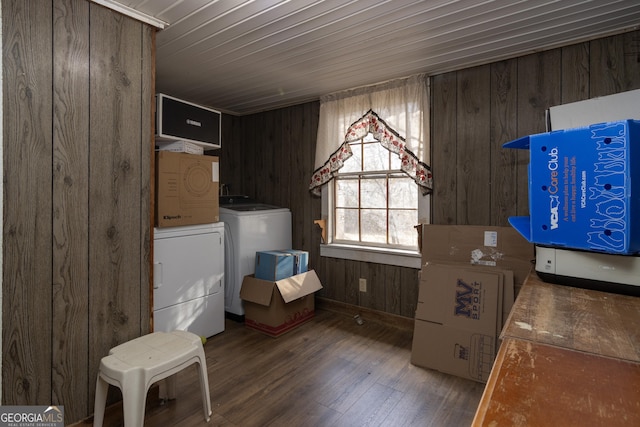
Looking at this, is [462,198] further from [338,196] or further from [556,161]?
[556,161]

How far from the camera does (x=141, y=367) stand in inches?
58.5

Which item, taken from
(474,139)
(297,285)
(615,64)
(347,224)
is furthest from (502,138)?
(297,285)

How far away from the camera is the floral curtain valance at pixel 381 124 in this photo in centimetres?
282

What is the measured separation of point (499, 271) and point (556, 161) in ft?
3.83

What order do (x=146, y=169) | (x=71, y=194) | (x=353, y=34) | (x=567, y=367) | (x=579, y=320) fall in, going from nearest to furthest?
1. (x=567, y=367)
2. (x=579, y=320)
3. (x=71, y=194)
4. (x=146, y=169)
5. (x=353, y=34)

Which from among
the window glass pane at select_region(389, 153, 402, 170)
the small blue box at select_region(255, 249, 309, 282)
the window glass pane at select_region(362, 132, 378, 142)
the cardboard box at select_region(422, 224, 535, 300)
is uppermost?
the window glass pane at select_region(362, 132, 378, 142)

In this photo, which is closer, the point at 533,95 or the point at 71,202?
the point at 71,202

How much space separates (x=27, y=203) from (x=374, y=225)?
254 centimetres

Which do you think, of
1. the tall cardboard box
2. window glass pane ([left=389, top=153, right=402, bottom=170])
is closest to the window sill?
the tall cardboard box

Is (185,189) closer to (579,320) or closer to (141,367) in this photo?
(141,367)

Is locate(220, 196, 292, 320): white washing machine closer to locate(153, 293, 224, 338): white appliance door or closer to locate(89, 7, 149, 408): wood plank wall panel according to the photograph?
locate(153, 293, 224, 338): white appliance door

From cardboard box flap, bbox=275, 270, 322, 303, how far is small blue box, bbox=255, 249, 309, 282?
65 mm

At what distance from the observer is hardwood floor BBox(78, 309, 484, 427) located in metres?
1.80

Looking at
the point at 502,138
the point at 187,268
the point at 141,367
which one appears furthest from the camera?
the point at 187,268
